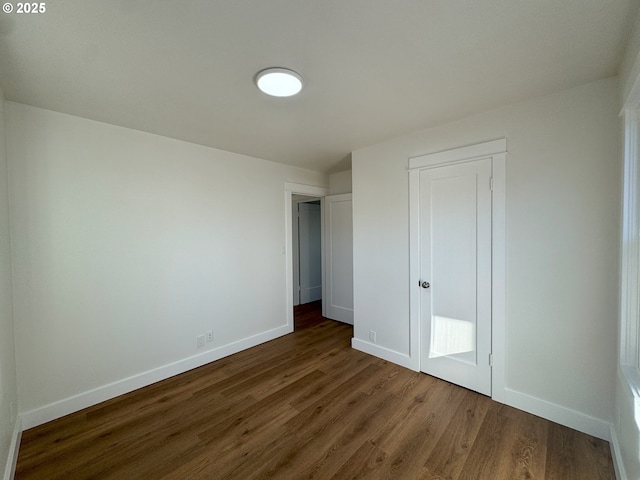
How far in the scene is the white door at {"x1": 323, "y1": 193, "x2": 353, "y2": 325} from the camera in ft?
13.5

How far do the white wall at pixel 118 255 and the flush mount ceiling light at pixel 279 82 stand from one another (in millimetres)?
1528

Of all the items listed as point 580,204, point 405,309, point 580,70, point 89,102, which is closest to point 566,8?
point 580,70

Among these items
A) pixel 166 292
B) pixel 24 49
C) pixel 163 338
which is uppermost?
pixel 24 49

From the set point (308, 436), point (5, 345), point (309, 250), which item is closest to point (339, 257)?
point (309, 250)

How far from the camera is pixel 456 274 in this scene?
8.07 feet

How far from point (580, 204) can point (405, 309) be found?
65.7 inches

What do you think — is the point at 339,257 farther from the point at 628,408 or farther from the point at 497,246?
the point at 628,408

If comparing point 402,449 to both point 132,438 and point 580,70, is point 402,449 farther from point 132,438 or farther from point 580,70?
point 580,70

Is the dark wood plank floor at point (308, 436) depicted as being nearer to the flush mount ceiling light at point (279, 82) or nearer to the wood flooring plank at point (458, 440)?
the wood flooring plank at point (458, 440)

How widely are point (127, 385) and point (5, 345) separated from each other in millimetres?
1043

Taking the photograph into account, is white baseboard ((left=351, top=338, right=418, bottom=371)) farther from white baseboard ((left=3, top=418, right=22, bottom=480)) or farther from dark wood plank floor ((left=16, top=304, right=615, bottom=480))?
white baseboard ((left=3, top=418, right=22, bottom=480))

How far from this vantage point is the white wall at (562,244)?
1.79m

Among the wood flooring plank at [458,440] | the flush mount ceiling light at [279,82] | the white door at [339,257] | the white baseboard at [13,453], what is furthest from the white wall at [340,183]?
the white baseboard at [13,453]

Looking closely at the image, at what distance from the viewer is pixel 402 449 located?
177cm
